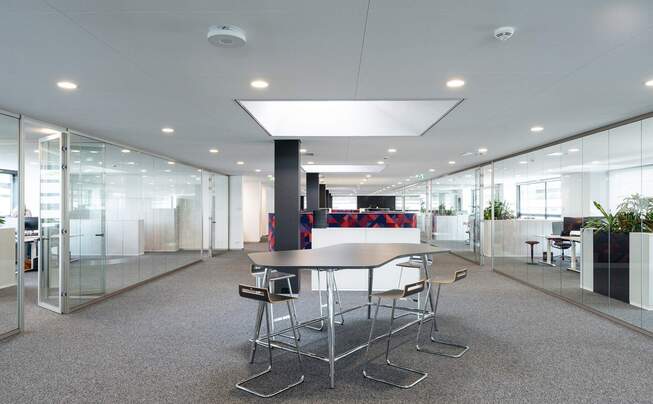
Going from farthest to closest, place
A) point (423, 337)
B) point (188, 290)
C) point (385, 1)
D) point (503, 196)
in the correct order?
point (503, 196)
point (188, 290)
point (423, 337)
point (385, 1)

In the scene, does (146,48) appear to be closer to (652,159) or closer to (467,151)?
(652,159)

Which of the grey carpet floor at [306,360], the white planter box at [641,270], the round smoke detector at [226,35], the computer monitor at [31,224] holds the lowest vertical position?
the grey carpet floor at [306,360]

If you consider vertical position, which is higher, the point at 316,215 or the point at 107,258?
the point at 316,215

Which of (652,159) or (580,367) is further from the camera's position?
(652,159)

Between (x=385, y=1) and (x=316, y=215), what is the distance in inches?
264

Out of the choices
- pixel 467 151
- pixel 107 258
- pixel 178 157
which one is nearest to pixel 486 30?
pixel 467 151

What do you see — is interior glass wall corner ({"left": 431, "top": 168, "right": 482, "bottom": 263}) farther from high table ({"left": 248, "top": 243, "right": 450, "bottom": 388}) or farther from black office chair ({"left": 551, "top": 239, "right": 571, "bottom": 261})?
high table ({"left": 248, "top": 243, "right": 450, "bottom": 388})

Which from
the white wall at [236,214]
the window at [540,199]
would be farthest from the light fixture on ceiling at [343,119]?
the white wall at [236,214]

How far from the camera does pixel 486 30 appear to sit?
2588 millimetres

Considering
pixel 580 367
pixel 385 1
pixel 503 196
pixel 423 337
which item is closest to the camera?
pixel 385 1

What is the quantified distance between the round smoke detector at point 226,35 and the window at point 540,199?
5651 millimetres

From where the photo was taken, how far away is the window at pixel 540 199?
6.45 metres

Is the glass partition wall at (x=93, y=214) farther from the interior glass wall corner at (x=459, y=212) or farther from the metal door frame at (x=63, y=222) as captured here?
the interior glass wall corner at (x=459, y=212)

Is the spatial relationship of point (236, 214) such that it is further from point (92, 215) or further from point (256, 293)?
point (256, 293)
